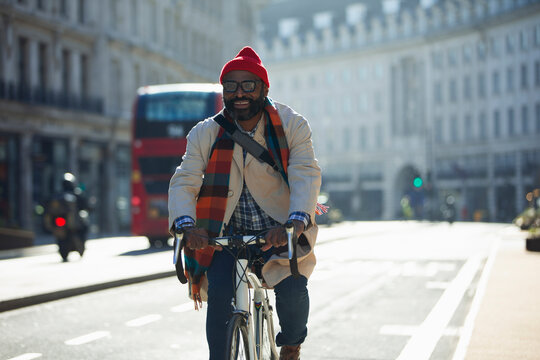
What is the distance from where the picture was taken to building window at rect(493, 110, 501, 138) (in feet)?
224

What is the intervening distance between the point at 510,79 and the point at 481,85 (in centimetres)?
330

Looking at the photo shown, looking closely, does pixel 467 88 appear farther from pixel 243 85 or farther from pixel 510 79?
pixel 243 85

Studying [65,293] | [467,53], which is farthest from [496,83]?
[65,293]

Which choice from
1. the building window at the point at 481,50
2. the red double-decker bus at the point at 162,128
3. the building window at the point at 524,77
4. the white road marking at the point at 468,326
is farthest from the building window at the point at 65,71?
the building window at the point at 481,50

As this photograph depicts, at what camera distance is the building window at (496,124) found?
68.4m

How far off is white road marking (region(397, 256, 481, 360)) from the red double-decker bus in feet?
32.3

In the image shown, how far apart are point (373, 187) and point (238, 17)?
3165 centimetres

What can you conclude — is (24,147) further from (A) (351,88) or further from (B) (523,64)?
(A) (351,88)

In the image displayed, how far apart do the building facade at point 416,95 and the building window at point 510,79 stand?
11cm

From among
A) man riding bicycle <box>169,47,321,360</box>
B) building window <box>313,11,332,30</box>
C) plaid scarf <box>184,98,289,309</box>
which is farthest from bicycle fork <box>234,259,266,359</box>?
building window <box>313,11,332,30</box>

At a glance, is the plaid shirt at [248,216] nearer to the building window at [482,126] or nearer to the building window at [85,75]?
the building window at [85,75]

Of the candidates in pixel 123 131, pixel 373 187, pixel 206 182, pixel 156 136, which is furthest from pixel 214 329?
pixel 373 187

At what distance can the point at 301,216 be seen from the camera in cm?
410

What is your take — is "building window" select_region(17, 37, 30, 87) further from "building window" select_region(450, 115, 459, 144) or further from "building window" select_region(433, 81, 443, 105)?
"building window" select_region(433, 81, 443, 105)
